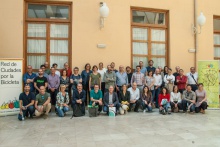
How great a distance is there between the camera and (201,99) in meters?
8.02

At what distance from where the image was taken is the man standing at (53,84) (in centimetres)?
762

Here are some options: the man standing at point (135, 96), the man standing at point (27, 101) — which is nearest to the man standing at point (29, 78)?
the man standing at point (27, 101)

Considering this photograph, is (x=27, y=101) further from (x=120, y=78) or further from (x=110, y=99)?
(x=120, y=78)

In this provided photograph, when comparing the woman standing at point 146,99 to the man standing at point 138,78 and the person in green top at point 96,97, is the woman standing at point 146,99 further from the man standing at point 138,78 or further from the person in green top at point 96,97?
the person in green top at point 96,97

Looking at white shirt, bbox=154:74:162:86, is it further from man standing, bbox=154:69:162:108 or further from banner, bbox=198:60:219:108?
banner, bbox=198:60:219:108

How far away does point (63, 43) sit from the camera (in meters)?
8.66

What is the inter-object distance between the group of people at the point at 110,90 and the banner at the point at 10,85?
0.31 meters

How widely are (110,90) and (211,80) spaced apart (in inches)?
157

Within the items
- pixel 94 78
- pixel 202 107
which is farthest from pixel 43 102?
pixel 202 107

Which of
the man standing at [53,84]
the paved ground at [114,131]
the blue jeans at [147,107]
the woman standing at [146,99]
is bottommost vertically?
the paved ground at [114,131]

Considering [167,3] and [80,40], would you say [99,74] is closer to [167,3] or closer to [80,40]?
[80,40]

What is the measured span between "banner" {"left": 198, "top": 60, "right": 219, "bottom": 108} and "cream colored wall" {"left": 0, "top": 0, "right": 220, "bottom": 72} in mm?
1013

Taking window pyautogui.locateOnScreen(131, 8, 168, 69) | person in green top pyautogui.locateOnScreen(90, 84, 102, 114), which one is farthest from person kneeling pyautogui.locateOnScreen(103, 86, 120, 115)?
window pyautogui.locateOnScreen(131, 8, 168, 69)

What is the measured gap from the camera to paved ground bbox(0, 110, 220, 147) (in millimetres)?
4527
